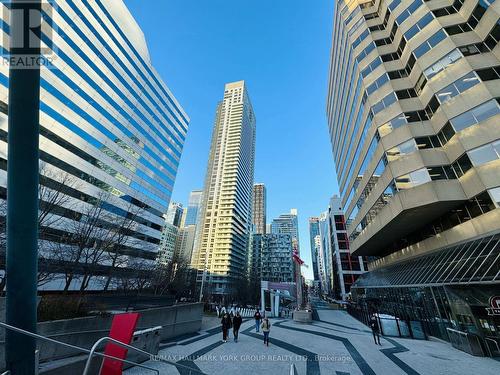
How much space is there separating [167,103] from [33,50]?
2502 inches

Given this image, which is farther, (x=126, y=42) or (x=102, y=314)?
(x=126, y=42)

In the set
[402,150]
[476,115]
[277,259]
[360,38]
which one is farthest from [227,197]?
[476,115]

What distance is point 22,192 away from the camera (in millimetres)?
2730

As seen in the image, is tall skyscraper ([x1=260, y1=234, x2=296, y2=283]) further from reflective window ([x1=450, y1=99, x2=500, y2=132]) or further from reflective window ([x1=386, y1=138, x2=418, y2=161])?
reflective window ([x1=450, y1=99, x2=500, y2=132])

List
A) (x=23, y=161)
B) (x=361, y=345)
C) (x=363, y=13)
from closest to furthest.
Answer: (x=23, y=161), (x=361, y=345), (x=363, y=13)

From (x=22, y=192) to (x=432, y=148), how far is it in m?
25.0

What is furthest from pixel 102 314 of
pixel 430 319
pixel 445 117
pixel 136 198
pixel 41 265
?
pixel 136 198

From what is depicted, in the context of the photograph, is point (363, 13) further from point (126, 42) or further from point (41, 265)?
point (126, 42)

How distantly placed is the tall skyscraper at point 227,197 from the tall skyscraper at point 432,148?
87933 millimetres

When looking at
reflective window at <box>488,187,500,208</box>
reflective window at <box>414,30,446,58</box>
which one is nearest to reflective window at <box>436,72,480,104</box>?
reflective window at <box>414,30,446,58</box>

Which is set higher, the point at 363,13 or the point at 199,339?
the point at 363,13

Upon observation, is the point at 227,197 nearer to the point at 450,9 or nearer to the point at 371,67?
the point at 371,67

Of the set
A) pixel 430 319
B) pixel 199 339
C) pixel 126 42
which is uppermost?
pixel 126 42

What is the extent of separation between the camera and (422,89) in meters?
21.6
